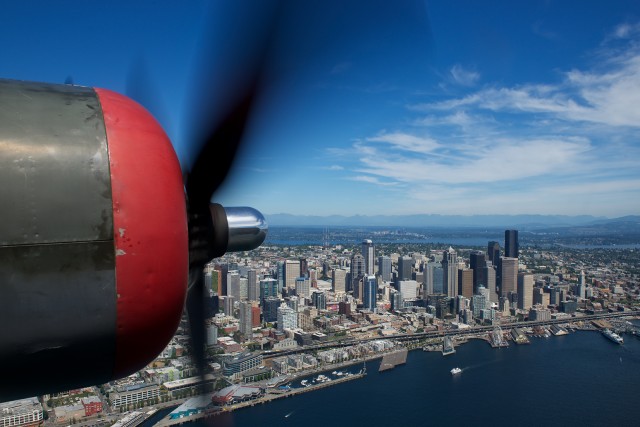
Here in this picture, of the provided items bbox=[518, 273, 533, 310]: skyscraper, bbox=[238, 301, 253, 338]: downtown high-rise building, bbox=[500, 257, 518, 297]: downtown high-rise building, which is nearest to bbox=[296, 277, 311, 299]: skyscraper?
bbox=[238, 301, 253, 338]: downtown high-rise building

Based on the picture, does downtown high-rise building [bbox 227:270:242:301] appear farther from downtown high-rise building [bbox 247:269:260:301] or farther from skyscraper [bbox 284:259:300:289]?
skyscraper [bbox 284:259:300:289]

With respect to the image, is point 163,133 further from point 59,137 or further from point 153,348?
point 153,348

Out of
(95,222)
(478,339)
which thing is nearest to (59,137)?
(95,222)

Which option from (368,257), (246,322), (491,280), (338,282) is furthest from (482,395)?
(368,257)

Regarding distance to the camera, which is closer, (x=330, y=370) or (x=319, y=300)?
(x=330, y=370)

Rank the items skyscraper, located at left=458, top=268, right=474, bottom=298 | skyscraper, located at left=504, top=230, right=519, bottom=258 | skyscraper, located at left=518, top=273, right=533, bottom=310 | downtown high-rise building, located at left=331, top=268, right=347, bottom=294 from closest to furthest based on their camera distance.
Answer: skyscraper, located at left=518, top=273, right=533, bottom=310 → skyscraper, located at left=458, top=268, right=474, bottom=298 → downtown high-rise building, located at left=331, top=268, right=347, bottom=294 → skyscraper, located at left=504, top=230, right=519, bottom=258

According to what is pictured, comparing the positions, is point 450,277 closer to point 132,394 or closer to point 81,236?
point 132,394
